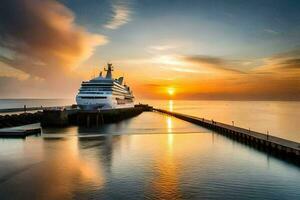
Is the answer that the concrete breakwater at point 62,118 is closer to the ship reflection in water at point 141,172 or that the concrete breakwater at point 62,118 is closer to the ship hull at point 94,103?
the ship hull at point 94,103

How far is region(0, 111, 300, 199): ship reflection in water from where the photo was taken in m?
26.3

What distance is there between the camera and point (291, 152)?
3900 centimetres

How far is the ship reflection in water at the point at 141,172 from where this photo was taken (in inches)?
1035

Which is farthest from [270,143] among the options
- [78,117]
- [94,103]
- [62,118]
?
[94,103]

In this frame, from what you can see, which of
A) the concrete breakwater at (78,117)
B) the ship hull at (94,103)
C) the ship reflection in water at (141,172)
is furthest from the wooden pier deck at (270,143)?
the ship hull at (94,103)

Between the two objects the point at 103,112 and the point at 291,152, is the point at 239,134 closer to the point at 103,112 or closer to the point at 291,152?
Answer: the point at 291,152

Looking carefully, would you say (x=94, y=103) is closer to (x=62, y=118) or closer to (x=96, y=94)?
(x=96, y=94)

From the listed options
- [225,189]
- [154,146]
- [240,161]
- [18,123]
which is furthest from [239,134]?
[18,123]

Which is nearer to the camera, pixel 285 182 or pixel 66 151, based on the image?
pixel 285 182

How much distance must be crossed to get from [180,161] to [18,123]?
54.0 metres

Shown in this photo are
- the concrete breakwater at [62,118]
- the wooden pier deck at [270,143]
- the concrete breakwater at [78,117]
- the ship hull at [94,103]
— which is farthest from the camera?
the ship hull at [94,103]

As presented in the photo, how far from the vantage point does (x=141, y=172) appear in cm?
3312

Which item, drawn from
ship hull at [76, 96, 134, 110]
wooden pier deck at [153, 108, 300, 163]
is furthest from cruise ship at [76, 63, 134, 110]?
wooden pier deck at [153, 108, 300, 163]

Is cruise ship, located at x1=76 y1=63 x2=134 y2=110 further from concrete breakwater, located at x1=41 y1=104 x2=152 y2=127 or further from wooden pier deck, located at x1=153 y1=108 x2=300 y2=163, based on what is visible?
wooden pier deck, located at x1=153 y1=108 x2=300 y2=163
